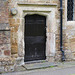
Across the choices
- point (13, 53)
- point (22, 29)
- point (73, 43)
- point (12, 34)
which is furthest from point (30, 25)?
point (73, 43)

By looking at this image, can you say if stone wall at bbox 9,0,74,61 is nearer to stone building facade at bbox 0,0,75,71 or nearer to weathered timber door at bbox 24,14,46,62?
stone building facade at bbox 0,0,75,71

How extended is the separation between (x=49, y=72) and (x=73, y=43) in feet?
8.74

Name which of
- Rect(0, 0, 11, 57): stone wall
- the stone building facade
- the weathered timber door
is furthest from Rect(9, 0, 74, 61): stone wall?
Rect(0, 0, 11, 57): stone wall

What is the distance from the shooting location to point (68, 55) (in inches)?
348

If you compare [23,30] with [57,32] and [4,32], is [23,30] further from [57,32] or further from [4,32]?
[57,32]

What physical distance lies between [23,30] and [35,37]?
0.71m

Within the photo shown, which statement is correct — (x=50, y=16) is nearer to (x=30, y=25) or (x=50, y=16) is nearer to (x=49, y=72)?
(x=30, y=25)

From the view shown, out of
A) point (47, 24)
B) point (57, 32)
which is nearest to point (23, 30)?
point (47, 24)

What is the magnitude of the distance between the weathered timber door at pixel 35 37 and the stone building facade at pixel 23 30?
8.2 inches

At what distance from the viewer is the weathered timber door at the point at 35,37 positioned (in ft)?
27.4

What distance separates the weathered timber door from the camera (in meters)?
8.34

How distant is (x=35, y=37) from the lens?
845 centimetres

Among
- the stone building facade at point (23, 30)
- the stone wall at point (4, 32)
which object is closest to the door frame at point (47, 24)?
the stone building facade at point (23, 30)

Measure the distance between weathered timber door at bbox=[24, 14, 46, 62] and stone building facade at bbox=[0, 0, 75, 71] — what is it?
0.68 feet
